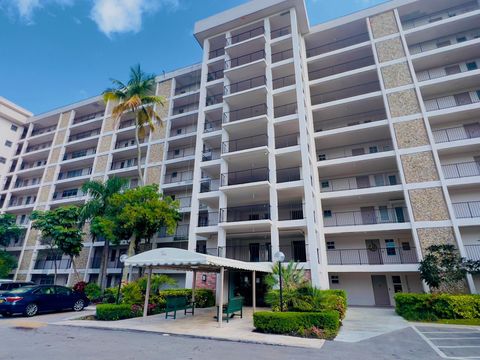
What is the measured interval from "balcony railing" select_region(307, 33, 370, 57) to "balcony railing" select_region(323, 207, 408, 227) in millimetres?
16357

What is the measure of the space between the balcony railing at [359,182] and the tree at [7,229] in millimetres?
32635

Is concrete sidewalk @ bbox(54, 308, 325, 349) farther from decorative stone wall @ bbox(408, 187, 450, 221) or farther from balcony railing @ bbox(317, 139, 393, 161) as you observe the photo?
balcony railing @ bbox(317, 139, 393, 161)

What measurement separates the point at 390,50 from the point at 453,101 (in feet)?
21.0

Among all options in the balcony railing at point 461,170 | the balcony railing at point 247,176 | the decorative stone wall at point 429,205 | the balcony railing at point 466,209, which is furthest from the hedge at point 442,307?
the balcony railing at point 247,176

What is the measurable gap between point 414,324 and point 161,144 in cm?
2507

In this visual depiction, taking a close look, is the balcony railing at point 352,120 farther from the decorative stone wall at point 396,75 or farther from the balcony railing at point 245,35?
the balcony railing at point 245,35

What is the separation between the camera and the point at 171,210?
20484 millimetres

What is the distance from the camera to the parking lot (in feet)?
25.9

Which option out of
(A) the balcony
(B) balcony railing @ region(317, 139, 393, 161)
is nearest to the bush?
(B) balcony railing @ region(317, 139, 393, 161)

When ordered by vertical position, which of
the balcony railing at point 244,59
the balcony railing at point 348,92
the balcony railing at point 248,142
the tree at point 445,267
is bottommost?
the tree at point 445,267

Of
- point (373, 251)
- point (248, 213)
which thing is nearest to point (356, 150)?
point (373, 251)

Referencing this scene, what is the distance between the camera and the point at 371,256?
20.3 m

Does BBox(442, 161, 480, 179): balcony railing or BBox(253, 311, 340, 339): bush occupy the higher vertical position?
BBox(442, 161, 480, 179): balcony railing

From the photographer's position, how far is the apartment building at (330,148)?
60.9ft
